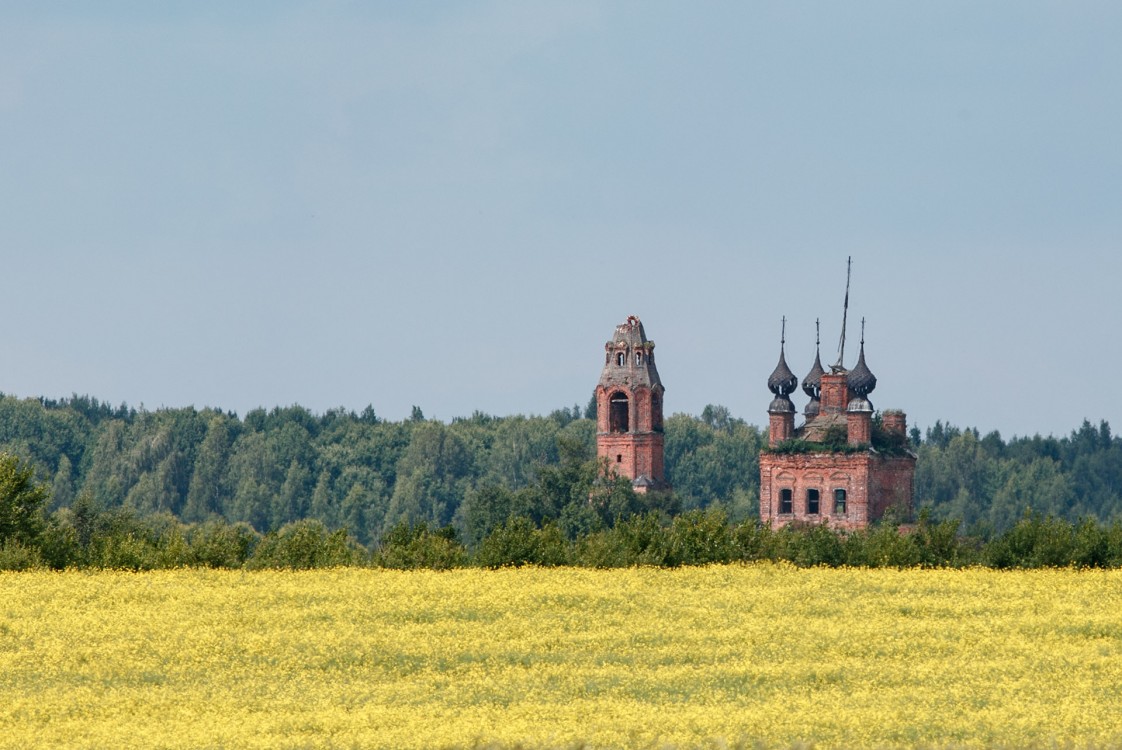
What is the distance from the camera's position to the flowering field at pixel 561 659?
74.8 feet

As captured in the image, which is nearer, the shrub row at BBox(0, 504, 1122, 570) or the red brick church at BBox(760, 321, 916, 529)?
the shrub row at BBox(0, 504, 1122, 570)

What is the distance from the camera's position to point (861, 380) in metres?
112

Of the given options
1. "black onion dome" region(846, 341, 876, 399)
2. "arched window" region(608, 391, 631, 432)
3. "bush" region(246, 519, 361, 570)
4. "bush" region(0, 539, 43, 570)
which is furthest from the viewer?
"arched window" region(608, 391, 631, 432)

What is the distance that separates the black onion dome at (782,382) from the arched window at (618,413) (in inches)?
441

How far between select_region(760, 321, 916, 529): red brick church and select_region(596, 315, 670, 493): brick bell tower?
10655 mm

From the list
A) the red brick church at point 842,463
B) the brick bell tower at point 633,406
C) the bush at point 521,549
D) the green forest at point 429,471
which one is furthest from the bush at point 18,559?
the green forest at point 429,471

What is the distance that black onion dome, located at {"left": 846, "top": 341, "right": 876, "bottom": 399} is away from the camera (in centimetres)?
11212

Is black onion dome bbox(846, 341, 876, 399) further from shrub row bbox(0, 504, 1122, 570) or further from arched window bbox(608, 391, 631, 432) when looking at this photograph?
shrub row bbox(0, 504, 1122, 570)

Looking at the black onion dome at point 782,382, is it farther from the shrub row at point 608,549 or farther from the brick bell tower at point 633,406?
the shrub row at point 608,549

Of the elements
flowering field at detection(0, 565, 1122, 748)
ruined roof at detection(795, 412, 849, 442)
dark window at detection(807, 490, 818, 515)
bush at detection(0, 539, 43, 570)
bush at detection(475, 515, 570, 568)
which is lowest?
flowering field at detection(0, 565, 1122, 748)

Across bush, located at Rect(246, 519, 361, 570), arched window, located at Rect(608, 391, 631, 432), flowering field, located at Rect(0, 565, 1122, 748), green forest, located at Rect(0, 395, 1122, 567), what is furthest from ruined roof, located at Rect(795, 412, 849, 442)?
Result: flowering field, located at Rect(0, 565, 1122, 748)

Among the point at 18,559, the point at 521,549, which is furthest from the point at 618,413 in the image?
the point at 18,559

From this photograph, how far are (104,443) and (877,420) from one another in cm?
10411

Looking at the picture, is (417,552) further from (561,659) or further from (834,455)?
(834,455)
